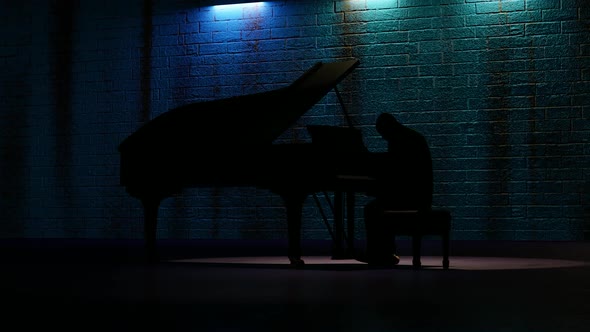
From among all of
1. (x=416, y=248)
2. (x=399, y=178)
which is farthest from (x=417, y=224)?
(x=399, y=178)

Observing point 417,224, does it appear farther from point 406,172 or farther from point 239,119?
point 239,119

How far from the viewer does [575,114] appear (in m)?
8.64

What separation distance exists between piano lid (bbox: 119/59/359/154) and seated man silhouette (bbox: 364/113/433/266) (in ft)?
1.83

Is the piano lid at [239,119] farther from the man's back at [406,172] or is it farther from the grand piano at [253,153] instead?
the man's back at [406,172]

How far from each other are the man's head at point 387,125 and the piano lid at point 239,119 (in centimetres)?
45

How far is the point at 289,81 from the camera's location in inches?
375

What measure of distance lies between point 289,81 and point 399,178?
360cm

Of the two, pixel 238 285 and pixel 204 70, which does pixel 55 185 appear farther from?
pixel 238 285

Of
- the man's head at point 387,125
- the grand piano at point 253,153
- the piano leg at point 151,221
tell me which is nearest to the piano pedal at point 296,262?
the grand piano at point 253,153

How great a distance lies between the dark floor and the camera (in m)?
3.25

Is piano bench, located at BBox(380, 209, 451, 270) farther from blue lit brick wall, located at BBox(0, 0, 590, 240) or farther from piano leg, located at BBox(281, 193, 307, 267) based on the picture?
blue lit brick wall, located at BBox(0, 0, 590, 240)

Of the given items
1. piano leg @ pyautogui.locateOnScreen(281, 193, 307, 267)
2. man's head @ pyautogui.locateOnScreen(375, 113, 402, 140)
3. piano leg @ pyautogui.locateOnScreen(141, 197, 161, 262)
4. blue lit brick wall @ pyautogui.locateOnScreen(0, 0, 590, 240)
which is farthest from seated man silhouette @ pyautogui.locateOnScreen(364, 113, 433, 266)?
blue lit brick wall @ pyautogui.locateOnScreen(0, 0, 590, 240)

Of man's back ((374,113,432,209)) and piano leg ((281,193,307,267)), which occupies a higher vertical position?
man's back ((374,113,432,209))

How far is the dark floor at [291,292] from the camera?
325 centimetres
